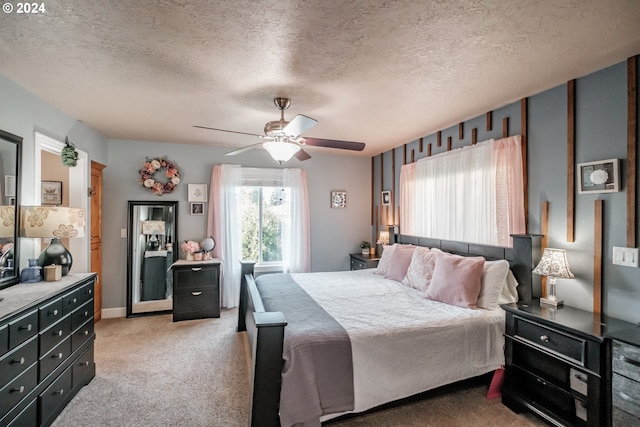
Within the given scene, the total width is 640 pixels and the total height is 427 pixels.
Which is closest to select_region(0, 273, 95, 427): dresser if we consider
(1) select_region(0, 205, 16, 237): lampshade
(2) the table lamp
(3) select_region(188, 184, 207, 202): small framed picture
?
(1) select_region(0, 205, 16, 237): lampshade

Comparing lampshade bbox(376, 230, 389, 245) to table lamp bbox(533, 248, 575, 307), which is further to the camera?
lampshade bbox(376, 230, 389, 245)

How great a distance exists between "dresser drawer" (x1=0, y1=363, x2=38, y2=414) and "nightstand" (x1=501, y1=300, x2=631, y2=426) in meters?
3.32

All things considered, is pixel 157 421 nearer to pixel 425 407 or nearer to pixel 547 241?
pixel 425 407

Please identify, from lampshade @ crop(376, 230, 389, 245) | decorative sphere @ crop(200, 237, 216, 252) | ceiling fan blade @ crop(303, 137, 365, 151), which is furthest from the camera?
lampshade @ crop(376, 230, 389, 245)

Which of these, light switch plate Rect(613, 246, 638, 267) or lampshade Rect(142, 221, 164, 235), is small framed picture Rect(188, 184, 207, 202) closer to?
lampshade Rect(142, 221, 164, 235)

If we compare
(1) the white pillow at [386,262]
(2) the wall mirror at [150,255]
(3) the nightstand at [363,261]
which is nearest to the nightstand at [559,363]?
(1) the white pillow at [386,262]

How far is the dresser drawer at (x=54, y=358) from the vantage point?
205 cm

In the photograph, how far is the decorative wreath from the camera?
446 cm

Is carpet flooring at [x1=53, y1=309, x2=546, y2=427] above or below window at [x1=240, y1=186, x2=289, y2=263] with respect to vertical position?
below

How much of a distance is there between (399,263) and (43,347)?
11.1 feet

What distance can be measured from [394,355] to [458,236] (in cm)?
197

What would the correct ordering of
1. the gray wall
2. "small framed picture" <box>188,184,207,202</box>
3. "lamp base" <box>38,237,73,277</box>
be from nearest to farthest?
the gray wall → "lamp base" <box>38,237,73,277</box> → "small framed picture" <box>188,184,207,202</box>

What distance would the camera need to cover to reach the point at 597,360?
1843mm

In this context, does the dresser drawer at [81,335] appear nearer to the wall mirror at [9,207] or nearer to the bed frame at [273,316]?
the wall mirror at [9,207]
